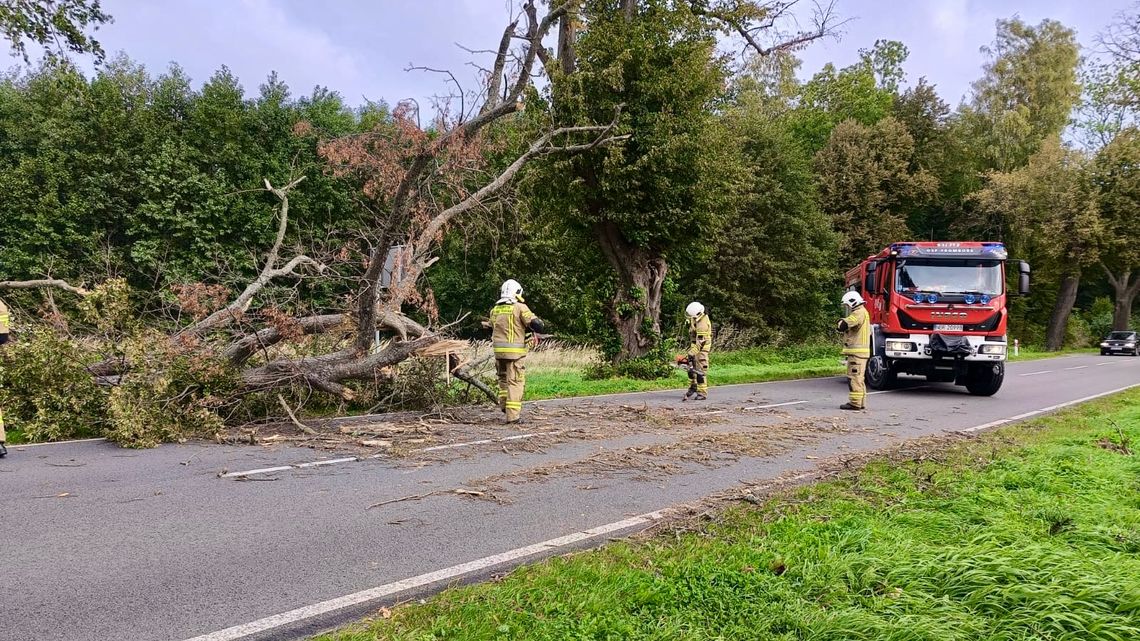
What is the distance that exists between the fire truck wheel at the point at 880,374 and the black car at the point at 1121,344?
87.6 ft

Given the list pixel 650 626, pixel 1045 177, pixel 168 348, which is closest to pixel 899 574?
pixel 650 626

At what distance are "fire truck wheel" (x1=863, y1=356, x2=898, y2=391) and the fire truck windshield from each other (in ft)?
5.34

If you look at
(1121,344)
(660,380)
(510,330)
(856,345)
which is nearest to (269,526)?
(510,330)

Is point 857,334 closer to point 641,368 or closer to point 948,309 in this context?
point 948,309

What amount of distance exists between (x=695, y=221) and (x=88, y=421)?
1263cm

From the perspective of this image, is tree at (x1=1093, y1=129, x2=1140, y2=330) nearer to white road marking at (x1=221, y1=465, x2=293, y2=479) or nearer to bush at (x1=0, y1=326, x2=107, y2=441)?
white road marking at (x1=221, y1=465, x2=293, y2=479)

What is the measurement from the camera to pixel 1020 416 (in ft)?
34.9

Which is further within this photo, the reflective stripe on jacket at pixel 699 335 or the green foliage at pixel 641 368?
the green foliage at pixel 641 368

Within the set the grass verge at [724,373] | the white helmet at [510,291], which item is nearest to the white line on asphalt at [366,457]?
the white helmet at [510,291]

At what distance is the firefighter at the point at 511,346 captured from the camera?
9.19m

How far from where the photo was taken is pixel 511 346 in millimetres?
9305

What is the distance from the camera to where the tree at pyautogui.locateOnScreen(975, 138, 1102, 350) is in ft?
107

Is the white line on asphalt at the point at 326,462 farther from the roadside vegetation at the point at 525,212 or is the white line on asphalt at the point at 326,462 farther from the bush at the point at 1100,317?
the bush at the point at 1100,317

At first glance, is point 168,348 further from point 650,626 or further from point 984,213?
point 984,213
